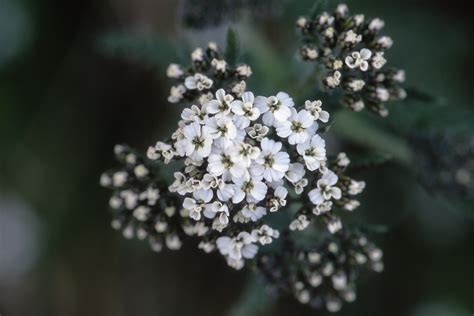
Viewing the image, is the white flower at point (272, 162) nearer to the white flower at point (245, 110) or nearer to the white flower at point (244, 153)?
the white flower at point (244, 153)

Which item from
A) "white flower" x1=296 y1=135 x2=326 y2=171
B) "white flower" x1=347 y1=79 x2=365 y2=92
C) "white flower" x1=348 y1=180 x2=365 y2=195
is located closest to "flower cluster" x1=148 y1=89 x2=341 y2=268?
"white flower" x1=296 y1=135 x2=326 y2=171

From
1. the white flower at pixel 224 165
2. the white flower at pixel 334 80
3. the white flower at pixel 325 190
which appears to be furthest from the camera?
the white flower at pixel 334 80

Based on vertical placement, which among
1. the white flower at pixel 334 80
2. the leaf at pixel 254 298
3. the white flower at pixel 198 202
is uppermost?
the white flower at pixel 334 80

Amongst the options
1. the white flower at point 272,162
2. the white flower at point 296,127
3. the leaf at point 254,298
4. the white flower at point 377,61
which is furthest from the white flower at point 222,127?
the leaf at point 254,298

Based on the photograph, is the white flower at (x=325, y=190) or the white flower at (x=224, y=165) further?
the white flower at (x=325, y=190)

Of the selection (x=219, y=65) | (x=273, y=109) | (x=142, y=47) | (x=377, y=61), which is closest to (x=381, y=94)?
(x=377, y=61)

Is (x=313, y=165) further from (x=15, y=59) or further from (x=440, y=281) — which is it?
(x=15, y=59)

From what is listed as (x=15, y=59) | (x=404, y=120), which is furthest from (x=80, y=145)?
(x=404, y=120)
